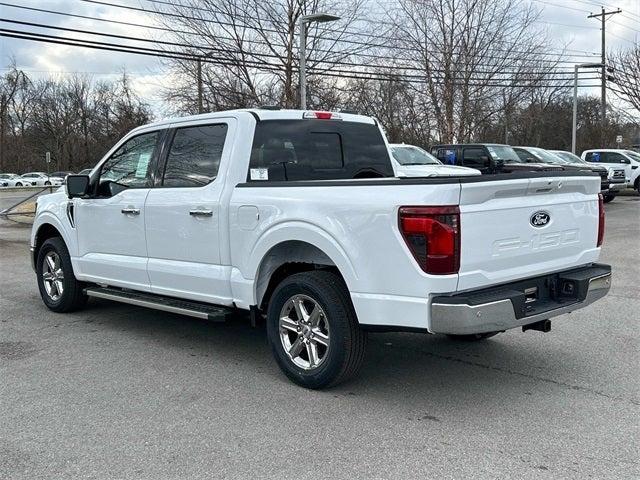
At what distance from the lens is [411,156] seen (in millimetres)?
16453

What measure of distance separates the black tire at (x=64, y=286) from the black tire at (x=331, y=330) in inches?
125

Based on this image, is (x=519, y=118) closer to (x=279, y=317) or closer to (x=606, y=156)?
(x=606, y=156)

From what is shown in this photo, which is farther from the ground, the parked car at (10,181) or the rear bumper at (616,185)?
the parked car at (10,181)

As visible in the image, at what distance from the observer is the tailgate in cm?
380

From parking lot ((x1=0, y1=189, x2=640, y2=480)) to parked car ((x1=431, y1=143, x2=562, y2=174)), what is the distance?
12798 millimetres

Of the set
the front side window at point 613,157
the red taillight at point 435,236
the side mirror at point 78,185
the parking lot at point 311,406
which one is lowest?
the parking lot at point 311,406

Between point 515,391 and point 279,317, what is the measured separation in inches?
68.7

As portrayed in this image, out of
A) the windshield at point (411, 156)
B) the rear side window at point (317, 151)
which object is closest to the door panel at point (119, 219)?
the rear side window at point (317, 151)

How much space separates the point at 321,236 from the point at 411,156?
1264 cm

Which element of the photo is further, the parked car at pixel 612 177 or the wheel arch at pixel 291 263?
the parked car at pixel 612 177

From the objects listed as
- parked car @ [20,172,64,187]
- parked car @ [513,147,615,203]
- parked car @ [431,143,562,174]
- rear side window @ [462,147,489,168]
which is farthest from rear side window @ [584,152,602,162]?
parked car @ [20,172,64,187]

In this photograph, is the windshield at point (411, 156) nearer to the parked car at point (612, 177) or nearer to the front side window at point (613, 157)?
the parked car at point (612, 177)

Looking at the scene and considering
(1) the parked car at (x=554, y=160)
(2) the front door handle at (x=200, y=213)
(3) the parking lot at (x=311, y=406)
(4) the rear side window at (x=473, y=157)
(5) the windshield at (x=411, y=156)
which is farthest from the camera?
(1) the parked car at (x=554, y=160)

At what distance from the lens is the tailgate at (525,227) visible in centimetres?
380
